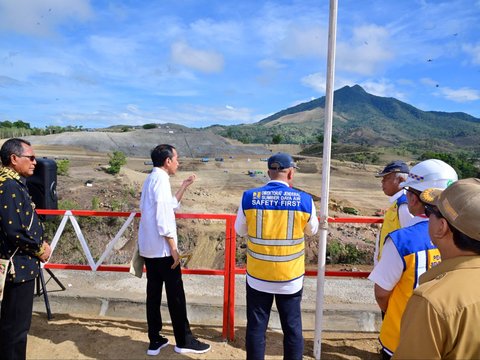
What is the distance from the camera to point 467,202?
48.9 inches

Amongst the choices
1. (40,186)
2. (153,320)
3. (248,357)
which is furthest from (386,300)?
(40,186)

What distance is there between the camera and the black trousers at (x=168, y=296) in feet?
10.7

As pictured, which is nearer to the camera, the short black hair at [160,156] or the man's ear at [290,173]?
the man's ear at [290,173]

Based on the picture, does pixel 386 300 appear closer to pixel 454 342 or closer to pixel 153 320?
pixel 454 342

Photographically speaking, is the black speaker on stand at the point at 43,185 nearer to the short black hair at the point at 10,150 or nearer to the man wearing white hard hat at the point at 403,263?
the short black hair at the point at 10,150

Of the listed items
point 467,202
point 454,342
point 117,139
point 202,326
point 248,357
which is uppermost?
point 117,139

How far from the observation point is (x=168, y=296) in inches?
130

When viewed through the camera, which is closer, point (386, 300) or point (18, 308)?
point (386, 300)

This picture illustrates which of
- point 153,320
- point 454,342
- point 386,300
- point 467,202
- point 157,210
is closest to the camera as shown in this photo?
point 454,342

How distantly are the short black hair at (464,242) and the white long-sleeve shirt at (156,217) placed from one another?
2310 mm

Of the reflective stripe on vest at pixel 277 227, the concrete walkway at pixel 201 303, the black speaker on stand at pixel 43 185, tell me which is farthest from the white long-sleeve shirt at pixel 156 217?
the black speaker on stand at pixel 43 185

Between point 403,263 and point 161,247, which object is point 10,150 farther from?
point 403,263

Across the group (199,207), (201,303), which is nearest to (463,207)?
(201,303)

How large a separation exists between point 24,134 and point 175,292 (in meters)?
57.0
